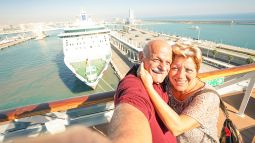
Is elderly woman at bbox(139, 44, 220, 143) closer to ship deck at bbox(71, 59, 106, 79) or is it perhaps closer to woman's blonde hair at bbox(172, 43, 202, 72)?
woman's blonde hair at bbox(172, 43, 202, 72)

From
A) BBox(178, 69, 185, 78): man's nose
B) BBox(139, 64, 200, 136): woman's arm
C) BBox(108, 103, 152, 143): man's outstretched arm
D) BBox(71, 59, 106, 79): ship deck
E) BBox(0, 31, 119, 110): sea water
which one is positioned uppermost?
BBox(108, 103, 152, 143): man's outstretched arm

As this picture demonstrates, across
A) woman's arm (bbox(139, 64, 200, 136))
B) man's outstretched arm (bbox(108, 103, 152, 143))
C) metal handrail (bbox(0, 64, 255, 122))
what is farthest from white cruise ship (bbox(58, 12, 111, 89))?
man's outstretched arm (bbox(108, 103, 152, 143))

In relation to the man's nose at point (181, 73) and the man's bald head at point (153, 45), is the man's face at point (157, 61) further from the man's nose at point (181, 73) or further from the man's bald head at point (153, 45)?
the man's nose at point (181, 73)

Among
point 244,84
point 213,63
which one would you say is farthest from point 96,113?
point 213,63

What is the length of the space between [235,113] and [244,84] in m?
0.56

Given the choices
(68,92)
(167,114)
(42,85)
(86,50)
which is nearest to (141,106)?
(167,114)

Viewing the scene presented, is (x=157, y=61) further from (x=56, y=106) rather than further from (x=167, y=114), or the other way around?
(x=56, y=106)

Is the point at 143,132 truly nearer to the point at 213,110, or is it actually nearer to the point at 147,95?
the point at 147,95

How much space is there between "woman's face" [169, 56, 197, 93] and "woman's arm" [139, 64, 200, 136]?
357 mm

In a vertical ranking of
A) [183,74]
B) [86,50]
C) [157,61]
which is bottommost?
[86,50]

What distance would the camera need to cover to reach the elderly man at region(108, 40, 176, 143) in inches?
31.6

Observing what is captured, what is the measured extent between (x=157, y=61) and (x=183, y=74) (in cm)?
29

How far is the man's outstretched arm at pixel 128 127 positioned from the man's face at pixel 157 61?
0.63 metres

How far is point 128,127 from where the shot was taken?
82cm
